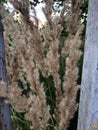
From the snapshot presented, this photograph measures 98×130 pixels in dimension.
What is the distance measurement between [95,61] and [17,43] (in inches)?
22.3

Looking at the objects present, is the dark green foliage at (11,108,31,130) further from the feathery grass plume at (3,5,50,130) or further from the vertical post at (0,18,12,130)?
the vertical post at (0,18,12,130)

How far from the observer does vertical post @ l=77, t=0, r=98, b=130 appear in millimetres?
1726


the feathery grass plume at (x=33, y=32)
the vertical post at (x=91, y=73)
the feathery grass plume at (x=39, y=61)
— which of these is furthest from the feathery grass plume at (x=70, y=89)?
the vertical post at (x=91, y=73)

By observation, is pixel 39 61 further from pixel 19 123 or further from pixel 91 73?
pixel 19 123

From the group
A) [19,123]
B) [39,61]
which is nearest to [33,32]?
[39,61]

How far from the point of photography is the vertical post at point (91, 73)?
1726 mm

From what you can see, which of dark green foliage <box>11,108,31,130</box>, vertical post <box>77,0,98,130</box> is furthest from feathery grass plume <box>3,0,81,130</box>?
dark green foliage <box>11,108,31,130</box>

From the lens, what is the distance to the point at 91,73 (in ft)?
5.88

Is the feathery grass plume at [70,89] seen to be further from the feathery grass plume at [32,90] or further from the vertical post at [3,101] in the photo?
the vertical post at [3,101]

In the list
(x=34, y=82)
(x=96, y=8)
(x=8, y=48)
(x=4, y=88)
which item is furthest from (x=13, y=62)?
(x=96, y=8)

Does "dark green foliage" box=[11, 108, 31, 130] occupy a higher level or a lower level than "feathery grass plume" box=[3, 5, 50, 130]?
lower

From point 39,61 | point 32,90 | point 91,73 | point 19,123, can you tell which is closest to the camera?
point 32,90

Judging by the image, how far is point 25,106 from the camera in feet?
3.83

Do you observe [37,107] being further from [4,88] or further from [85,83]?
[85,83]
